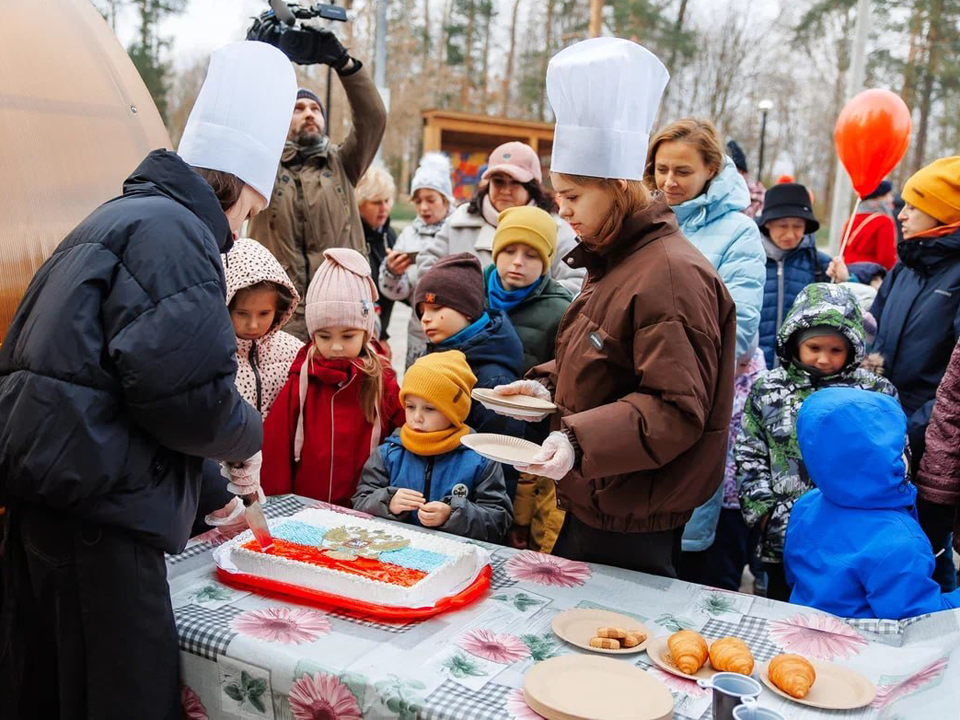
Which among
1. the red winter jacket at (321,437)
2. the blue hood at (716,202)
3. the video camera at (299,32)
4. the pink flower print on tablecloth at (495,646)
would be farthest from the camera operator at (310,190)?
the pink flower print on tablecloth at (495,646)

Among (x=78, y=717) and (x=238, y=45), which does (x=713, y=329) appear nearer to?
(x=238, y=45)

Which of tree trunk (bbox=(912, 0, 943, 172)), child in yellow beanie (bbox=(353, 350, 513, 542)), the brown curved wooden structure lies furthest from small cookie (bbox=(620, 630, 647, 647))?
tree trunk (bbox=(912, 0, 943, 172))

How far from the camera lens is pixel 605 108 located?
2.01 metres

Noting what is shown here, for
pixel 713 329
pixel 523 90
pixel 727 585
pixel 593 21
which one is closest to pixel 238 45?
pixel 713 329

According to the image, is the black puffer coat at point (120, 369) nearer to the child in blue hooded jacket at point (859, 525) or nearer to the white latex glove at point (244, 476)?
the white latex glove at point (244, 476)

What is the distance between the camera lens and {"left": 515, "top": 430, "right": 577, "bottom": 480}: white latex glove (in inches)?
71.6

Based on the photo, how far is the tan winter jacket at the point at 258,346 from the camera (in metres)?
2.91

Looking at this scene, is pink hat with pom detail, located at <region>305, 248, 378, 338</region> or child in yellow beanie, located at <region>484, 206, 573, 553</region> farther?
child in yellow beanie, located at <region>484, 206, 573, 553</region>

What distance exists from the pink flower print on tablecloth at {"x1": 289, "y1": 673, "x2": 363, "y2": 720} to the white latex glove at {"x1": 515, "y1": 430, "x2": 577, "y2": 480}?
58 centimetres

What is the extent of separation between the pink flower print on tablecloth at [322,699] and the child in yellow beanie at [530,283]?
6.12 ft

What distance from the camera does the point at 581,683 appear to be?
1.57 m

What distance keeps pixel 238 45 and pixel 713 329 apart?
1298 mm

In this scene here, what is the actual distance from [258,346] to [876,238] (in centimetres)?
541

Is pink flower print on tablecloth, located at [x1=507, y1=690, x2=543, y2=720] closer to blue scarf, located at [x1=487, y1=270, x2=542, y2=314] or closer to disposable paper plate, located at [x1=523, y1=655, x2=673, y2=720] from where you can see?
disposable paper plate, located at [x1=523, y1=655, x2=673, y2=720]
